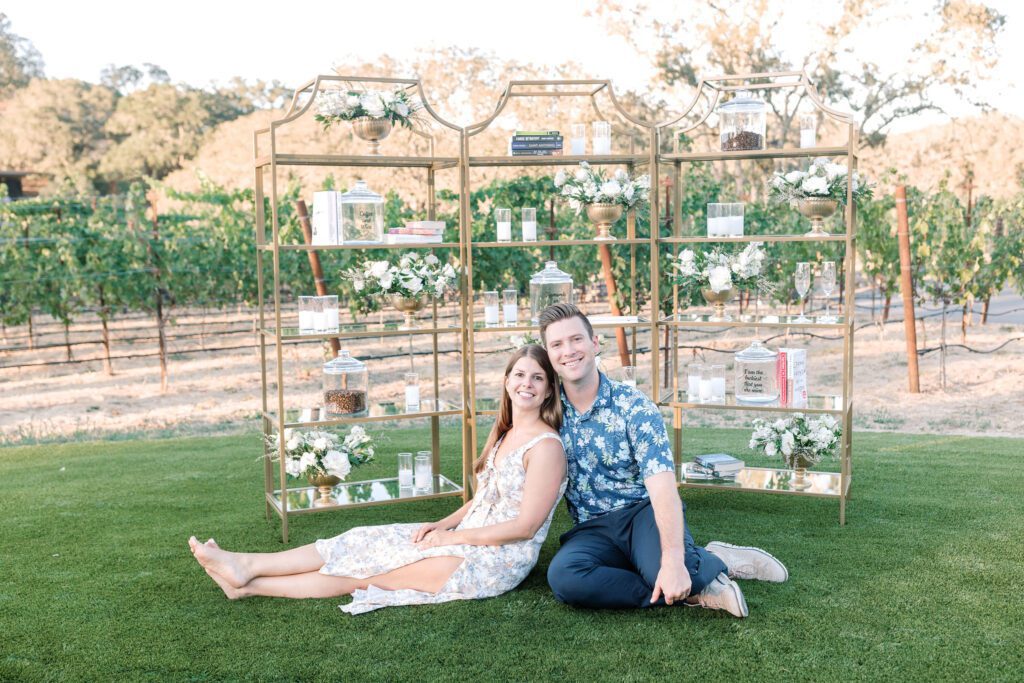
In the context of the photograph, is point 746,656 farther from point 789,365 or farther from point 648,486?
point 789,365

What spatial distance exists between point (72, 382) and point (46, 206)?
2.07 metres

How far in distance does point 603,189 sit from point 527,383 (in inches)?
66.1

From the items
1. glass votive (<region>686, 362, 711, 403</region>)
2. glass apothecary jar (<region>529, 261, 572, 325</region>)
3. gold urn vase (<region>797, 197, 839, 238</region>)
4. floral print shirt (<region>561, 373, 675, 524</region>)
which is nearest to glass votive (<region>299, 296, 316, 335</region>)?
glass apothecary jar (<region>529, 261, 572, 325</region>)

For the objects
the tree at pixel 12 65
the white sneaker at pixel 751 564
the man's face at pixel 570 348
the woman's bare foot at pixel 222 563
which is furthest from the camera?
the tree at pixel 12 65

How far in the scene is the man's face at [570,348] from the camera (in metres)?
3.35

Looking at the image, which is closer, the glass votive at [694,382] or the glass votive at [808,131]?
the glass votive at [808,131]

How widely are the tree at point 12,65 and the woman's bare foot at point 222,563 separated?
34.0 metres

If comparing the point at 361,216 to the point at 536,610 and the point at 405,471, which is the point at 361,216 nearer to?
the point at 405,471

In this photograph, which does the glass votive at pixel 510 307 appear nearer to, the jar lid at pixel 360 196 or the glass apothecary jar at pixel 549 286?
the glass apothecary jar at pixel 549 286

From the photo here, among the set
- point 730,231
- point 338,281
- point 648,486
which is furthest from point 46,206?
point 648,486

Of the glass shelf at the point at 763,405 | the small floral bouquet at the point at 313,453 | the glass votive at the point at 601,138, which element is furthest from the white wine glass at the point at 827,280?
the small floral bouquet at the point at 313,453

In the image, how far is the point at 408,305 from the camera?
479cm

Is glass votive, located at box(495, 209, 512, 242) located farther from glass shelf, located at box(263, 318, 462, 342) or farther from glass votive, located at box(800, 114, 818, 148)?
glass votive, located at box(800, 114, 818, 148)

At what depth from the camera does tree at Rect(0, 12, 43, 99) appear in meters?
33.0
